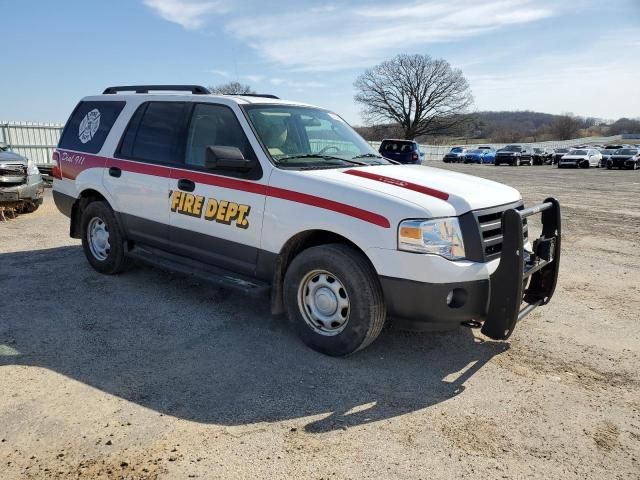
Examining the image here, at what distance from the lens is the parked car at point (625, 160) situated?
123ft

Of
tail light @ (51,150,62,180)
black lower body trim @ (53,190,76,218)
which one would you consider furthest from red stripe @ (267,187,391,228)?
tail light @ (51,150,62,180)

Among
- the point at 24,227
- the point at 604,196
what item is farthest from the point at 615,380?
the point at 604,196

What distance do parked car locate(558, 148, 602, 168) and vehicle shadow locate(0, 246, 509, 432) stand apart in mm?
40109

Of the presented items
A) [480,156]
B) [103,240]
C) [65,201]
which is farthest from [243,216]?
[480,156]

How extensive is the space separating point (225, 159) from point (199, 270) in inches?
46.7

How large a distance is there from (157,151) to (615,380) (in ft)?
14.4

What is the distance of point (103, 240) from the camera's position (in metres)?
5.75

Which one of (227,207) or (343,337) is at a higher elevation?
(227,207)

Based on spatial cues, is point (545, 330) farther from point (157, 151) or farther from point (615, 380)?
point (157, 151)

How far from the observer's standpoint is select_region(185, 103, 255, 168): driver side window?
440 centimetres

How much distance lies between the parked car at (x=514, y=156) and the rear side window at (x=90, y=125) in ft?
143

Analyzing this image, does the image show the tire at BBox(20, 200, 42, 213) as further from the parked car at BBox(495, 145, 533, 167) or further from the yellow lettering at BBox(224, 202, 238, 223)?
the parked car at BBox(495, 145, 533, 167)

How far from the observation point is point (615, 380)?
3639 millimetres

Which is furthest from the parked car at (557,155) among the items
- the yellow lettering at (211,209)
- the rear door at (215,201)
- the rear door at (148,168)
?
the yellow lettering at (211,209)
